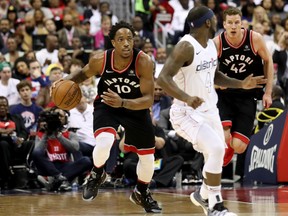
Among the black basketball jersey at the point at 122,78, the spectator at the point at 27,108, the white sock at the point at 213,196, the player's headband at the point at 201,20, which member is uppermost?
the player's headband at the point at 201,20

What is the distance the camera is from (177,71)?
7406 millimetres

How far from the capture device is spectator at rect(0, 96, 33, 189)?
1312cm

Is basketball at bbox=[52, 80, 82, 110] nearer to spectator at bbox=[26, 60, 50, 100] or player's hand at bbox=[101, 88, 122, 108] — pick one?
player's hand at bbox=[101, 88, 122, 108]

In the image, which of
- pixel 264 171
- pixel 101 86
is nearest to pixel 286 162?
pixel 264 171

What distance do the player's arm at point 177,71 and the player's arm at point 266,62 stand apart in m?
2.15

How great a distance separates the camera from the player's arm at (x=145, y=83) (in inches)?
330

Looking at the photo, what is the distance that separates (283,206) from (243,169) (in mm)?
5765

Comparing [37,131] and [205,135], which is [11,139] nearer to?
[37,131]

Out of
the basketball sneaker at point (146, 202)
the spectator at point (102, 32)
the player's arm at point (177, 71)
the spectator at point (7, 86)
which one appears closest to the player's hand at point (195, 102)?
the player's arm at point (177, 71)

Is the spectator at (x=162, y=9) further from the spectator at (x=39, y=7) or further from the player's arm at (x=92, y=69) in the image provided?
the player's arm at (x=92, y=69)

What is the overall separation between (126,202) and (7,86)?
5.22m

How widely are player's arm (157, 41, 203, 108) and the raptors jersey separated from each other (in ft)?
0.23

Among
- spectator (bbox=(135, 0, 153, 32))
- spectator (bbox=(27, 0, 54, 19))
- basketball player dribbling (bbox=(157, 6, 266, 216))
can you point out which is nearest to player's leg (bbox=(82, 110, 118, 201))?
basketball player dribbling (bbox=(157, 6, 266, 216))

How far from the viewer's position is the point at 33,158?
13164 mm
